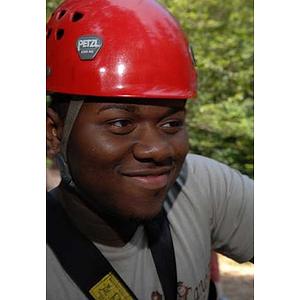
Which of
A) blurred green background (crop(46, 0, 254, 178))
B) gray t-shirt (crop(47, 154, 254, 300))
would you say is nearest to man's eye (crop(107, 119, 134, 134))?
gray t-shirt (crop(47, 154, 254, 300))

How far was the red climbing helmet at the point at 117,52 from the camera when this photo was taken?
73.3 inches

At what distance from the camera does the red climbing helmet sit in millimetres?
1861

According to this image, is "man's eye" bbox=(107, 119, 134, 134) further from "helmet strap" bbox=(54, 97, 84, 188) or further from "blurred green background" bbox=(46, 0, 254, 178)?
"blurred green background" bbox=(46, 0, 254, 178)

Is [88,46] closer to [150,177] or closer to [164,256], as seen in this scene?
[150,177]

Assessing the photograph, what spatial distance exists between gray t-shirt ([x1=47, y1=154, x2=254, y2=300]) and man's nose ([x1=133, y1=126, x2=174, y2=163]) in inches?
16.8

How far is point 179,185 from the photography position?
2.27m

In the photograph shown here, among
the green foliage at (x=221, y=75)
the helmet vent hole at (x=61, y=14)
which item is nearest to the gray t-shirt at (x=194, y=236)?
the helmet vent hole at (x=61, y=14)

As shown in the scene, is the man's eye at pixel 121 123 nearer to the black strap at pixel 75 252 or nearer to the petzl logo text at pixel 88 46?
the petzl logo text at pixel 88 46

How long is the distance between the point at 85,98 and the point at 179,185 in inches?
23.2

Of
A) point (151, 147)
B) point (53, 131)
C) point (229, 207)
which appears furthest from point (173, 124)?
point (229, 207)
